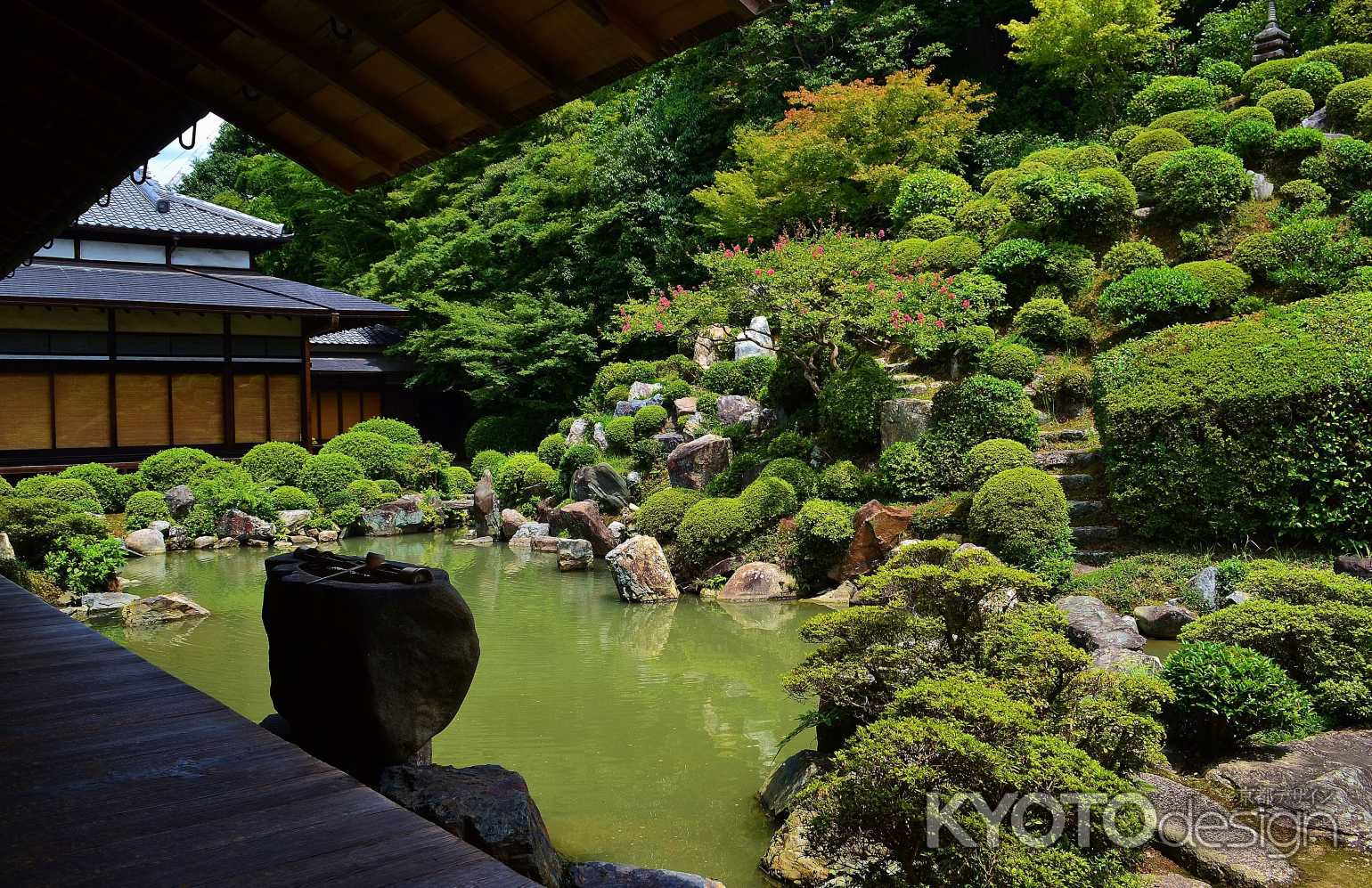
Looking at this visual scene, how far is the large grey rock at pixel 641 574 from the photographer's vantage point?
1048 cm

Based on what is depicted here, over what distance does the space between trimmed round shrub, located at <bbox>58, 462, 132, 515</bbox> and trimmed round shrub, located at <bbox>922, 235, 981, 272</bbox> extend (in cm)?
1380

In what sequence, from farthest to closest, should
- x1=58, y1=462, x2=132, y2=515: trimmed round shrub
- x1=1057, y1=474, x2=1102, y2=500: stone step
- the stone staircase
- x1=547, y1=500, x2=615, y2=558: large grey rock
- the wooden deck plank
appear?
x1=58, y1=462, x2=132, y2=515: trimmed round shrub, x1=547, y1=500, x2=615, y2=558: large grey rock, x1=1057, y1=474, x2=1102, y2=500: stone step, the stone staircase, the wooden deck plank

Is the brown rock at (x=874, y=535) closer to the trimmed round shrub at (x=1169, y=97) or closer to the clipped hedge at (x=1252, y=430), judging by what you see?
the clipped hedge at (x=1252, y=430)

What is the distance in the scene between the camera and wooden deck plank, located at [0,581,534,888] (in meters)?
1.80

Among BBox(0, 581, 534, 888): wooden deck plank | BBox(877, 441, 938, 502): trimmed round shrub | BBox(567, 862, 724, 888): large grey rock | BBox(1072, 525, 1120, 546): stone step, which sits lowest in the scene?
BBox(567, 862, 724, 888): large grey rock

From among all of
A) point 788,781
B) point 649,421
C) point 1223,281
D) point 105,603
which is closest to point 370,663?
point 788,781

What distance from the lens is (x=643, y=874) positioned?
3.24 meters

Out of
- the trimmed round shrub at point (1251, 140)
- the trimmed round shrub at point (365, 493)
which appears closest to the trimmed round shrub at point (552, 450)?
the trimmed round shrub at point (365, 493)

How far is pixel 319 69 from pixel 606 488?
11466 mm

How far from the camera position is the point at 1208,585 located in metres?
7.30

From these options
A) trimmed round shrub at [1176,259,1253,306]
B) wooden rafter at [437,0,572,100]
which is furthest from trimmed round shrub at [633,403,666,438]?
wooden rafter at [437,0,572,100]

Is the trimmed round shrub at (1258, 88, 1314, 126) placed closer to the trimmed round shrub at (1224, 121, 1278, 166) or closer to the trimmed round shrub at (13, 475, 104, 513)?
the trimmed round shrub at (1224, 121, 1278, 166)

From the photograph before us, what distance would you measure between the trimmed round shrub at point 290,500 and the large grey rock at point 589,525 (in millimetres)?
5077

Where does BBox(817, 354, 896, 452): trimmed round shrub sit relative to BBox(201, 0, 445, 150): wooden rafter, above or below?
below
